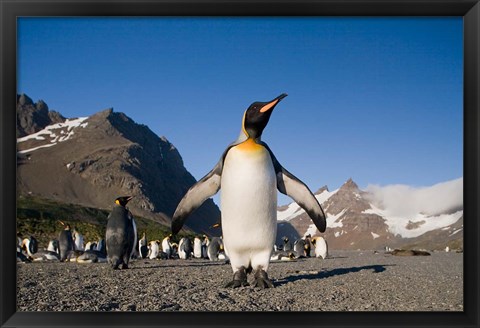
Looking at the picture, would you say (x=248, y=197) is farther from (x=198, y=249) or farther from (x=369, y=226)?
(x=369, y=226)

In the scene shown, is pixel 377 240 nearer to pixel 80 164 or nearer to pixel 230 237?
pixel 80 164

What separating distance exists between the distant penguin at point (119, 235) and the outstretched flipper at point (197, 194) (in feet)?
7.11

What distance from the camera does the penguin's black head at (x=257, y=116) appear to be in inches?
136

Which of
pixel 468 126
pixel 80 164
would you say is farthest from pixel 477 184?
pixel 80 164

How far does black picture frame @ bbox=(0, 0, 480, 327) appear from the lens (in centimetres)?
258

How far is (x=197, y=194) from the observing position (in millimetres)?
3980

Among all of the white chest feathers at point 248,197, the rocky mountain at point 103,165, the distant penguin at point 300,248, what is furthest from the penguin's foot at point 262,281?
the rocky mountain at point 103,165

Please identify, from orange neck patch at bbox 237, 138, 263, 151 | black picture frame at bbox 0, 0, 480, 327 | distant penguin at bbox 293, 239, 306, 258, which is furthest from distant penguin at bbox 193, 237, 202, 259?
black picture frame at bbox 0, 0, 480, 327

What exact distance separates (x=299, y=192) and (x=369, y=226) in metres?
35.5

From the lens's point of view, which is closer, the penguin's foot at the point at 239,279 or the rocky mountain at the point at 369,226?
the penguin's foot at the point at 239,279

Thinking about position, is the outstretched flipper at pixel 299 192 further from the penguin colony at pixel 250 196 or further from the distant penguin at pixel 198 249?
the distant penguin at pixel 198 249

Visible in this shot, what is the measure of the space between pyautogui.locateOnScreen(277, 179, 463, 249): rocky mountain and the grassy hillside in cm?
586
